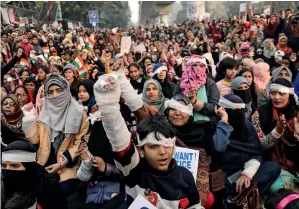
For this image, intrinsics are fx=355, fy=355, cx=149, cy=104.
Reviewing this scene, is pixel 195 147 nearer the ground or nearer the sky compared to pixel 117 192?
nearer the sky

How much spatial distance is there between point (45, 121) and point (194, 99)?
1.69m

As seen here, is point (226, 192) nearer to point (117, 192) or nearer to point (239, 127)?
point (239, 127)

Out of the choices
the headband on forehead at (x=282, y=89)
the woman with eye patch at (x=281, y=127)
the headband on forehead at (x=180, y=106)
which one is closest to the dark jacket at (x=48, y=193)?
the headband on forehead at (x=180, y=106)

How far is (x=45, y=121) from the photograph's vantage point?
3928 mm

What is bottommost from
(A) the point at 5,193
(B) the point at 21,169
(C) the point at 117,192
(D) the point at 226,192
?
(D) the point at 226,192

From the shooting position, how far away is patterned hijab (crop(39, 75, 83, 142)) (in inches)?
151

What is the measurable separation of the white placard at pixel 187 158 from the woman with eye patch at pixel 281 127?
0.84 meters

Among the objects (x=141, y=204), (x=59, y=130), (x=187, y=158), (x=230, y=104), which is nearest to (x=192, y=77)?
(x=230, y=104)

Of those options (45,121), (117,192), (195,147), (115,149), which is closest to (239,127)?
(195,147)

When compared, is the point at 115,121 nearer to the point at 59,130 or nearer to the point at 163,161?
the point at 163,161

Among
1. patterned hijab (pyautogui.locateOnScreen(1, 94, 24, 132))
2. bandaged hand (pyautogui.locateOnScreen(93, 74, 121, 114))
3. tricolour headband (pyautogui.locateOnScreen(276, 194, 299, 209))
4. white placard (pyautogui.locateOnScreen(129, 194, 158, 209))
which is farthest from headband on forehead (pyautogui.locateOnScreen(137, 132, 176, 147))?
patterned hijab (pyautogui.locateOnScreen(1, 94, 24, 132))

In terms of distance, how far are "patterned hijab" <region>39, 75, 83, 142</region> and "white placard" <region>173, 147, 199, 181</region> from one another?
1.24 m

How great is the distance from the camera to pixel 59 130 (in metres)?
3.87

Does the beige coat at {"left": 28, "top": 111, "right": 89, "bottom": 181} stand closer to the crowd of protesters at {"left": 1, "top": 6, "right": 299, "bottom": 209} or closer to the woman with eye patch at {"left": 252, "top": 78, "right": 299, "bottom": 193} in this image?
the crowd of protesters at {"left": 1, "top": 6, "right": 299, "bottom": 209}
